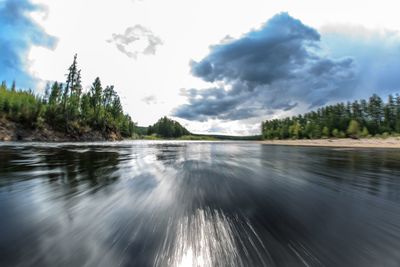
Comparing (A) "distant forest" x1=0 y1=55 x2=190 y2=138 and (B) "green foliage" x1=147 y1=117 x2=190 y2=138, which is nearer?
(A) "distant forest" x1=0 y1=55 x2=190 y2=138

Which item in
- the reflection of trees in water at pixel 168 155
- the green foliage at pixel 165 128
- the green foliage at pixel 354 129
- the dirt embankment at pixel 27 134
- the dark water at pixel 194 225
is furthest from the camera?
the green foliage at pixel 165 128

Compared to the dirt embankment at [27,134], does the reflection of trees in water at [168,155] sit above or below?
below

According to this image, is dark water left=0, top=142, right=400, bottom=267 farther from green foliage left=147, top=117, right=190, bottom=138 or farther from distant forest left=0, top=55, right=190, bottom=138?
green foliage left=147, top=117, right=190, bottom=138

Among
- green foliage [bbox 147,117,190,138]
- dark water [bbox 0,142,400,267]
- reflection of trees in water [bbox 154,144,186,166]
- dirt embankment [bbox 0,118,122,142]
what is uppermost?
green foliage [bbox 147,117,190,138]

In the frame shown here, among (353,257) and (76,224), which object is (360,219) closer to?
(353,257)

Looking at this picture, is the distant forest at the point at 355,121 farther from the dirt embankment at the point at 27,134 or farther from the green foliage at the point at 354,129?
the dirt embankment at the point at 27,134

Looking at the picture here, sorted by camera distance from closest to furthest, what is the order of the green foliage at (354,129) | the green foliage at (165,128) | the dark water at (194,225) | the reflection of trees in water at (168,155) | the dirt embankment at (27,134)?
the dark water at (194,225) < the reflection of trees in water at (168,155) < the dirt embankment at (27,134) < the green foliage at (354,129) < the green foliage at (165,128)

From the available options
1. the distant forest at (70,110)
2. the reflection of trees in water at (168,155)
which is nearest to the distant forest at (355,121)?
the reflection of trees in water at (168,155)

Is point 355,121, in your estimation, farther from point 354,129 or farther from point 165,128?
point 165,128

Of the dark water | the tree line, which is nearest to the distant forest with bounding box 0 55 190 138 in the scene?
the tree line

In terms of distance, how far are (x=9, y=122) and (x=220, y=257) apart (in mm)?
81090

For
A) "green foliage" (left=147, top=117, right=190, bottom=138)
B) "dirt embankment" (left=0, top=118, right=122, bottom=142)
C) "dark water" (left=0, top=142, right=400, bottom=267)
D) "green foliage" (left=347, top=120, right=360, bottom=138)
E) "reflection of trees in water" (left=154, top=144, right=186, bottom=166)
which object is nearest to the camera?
"dark water" (left=0, top=142, right=400, bottom=267)

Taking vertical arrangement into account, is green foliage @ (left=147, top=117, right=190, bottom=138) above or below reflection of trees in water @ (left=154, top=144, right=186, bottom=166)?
above

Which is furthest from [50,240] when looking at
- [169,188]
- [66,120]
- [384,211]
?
[66,120]
